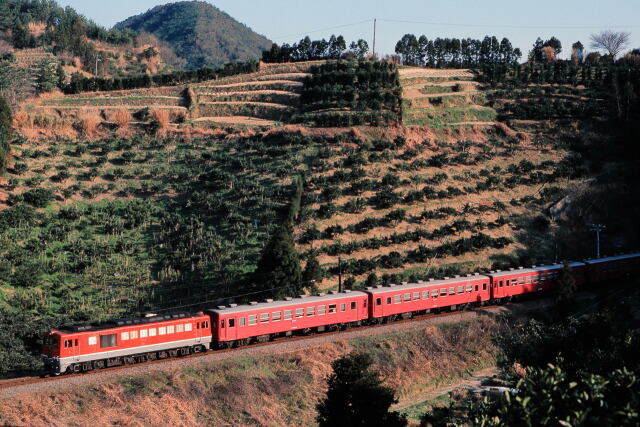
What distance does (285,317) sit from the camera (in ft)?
131

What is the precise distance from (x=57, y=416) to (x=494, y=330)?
2979 cm

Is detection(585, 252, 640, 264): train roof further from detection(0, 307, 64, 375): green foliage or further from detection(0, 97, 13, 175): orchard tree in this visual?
detection(0, 97, 13, 175): orchard tree

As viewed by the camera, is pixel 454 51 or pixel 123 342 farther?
pixel 454 51

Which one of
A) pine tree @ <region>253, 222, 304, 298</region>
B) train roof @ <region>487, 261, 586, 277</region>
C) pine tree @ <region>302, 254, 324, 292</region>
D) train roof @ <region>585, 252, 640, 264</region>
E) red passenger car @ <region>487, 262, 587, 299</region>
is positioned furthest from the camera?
train roof @ <region>585, 252, 640, 264</region>

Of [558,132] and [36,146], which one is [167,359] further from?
[558,132]

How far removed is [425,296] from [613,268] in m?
21.6

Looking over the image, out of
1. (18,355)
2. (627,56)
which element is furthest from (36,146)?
(627,56)

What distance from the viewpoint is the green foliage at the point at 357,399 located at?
2770cm

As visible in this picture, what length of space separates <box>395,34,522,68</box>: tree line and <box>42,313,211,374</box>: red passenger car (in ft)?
288

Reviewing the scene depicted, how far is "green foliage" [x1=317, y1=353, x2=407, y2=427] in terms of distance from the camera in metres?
27.7

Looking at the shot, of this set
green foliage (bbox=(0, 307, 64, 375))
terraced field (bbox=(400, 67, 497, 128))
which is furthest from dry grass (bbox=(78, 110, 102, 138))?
terraced field (bbox=(400, 67, 497, 128))

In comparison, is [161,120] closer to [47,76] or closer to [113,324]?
[47,76]

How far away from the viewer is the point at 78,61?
11375cm

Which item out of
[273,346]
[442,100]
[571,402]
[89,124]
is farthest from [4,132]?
[571,402]
